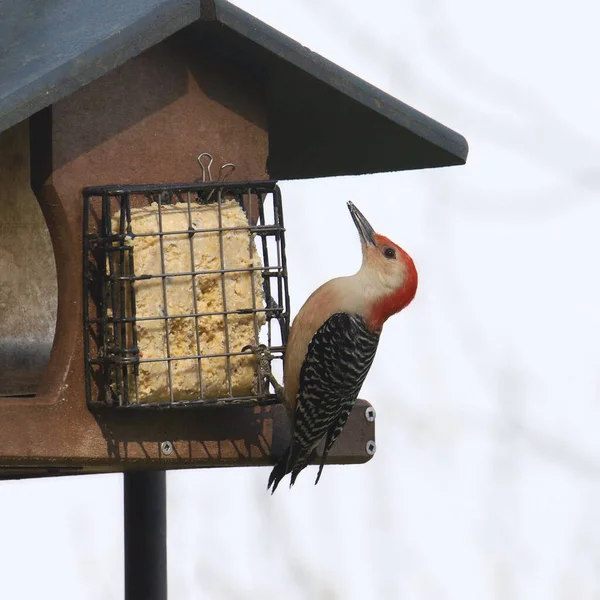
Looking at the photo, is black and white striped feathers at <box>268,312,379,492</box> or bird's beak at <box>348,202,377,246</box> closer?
black and white striped feathers at <box>268,312,379,492</box>

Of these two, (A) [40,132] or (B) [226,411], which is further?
(B) [226,411]

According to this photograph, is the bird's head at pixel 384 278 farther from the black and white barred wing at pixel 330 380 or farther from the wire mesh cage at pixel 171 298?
the wire mesh cage at pixel 171 298

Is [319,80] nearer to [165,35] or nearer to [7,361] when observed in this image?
[165,35]

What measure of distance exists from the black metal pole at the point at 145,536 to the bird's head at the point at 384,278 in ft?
2.90

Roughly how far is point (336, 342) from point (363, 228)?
1.47 ft

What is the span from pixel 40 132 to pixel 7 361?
0.69 meters

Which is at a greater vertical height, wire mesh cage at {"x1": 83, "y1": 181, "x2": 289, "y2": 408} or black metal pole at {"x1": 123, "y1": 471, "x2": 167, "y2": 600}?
wire mesh cage at {"x1": 83, "y1": 181, "x2": 289, "y2": 408}

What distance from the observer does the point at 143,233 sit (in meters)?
3.42

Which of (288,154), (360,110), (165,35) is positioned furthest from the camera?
(288,154)

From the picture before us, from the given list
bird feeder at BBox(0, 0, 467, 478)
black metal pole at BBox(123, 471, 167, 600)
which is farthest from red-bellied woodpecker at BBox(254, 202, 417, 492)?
black metal pole at BBox(123, 471, 167, 600)

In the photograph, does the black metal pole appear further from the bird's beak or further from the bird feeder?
the bird's beak

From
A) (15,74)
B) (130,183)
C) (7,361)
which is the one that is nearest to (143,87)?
(130,183)

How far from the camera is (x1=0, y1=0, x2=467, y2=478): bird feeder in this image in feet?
11.1

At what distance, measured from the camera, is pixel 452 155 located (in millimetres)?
4180
